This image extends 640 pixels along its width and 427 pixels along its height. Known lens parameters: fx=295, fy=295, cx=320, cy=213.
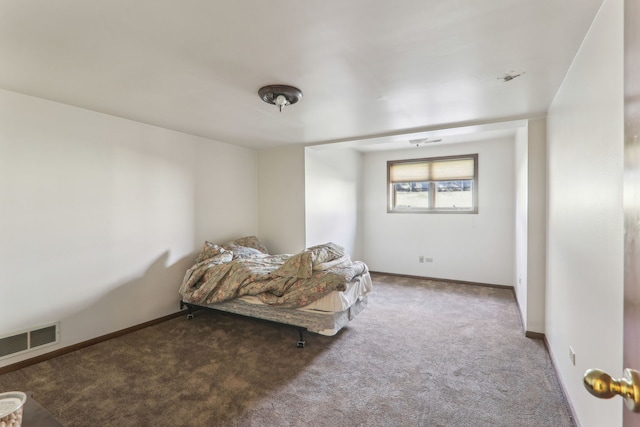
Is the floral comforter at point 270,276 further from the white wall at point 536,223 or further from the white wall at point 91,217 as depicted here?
the white wall at point 536,223

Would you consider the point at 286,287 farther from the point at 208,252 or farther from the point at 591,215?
the point at 591,215

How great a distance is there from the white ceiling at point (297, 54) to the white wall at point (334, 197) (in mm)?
1783

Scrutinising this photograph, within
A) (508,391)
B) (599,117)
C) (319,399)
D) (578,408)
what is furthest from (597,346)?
(319,399)

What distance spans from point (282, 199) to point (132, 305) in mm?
2439

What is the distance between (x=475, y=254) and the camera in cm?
511

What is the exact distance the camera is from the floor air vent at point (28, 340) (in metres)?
2.51

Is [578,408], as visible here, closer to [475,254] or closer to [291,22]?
[291,22]

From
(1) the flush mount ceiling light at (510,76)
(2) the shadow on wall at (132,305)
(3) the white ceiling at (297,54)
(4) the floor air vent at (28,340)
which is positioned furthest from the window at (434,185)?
(4) the floor air vent at (28,340)

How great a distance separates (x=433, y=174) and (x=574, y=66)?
3.60 m

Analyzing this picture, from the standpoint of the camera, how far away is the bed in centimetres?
291

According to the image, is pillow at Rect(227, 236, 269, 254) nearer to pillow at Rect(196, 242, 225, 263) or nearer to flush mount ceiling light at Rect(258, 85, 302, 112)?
pillow at Rect(196, 242, 225, 263)

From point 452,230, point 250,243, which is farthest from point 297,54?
point 452,230

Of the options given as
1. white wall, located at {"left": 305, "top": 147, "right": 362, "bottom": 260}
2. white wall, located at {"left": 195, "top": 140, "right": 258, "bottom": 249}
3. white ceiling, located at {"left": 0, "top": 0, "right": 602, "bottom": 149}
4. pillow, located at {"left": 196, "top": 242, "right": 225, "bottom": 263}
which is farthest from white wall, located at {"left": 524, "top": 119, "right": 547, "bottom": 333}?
white wall, located at {"left": 195, "top": 140, "right": 258, "bottom": 249}

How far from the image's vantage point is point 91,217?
3029 millimetres
